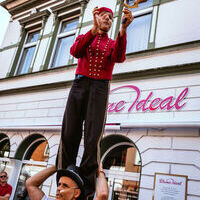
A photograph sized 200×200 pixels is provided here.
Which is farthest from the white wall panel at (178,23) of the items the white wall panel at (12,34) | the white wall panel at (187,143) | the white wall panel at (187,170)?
the white wall panel at (12,34)

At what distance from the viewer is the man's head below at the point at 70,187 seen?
1.69 metres

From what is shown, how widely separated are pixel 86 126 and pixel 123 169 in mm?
3740

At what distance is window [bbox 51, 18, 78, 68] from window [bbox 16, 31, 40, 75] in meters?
1.29

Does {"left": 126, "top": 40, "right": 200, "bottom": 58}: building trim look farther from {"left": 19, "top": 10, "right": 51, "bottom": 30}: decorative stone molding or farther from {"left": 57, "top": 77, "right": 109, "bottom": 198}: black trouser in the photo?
{"left": 19, "top": 10, "right": 51, "bottom": 30}: decorative stone molding

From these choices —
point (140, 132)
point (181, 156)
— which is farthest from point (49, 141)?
point (181, 156)

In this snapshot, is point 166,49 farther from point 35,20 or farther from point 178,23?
point 35,20

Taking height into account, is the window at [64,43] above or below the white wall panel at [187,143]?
above

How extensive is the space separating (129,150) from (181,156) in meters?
1.39

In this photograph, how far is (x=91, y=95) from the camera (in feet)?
7.01

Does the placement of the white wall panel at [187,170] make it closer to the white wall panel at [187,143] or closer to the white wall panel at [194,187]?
the white wall panel at [194,187]

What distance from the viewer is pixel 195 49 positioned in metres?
5.16

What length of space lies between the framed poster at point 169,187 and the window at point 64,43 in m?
5.03

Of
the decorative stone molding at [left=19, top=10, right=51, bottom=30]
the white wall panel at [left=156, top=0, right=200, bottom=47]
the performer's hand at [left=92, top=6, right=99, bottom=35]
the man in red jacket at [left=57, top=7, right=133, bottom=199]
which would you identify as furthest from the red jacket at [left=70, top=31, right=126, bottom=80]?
the decorative stone molding at [left=19, top=10, right=51, bottom=30]

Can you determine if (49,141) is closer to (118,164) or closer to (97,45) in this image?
(118,164)
